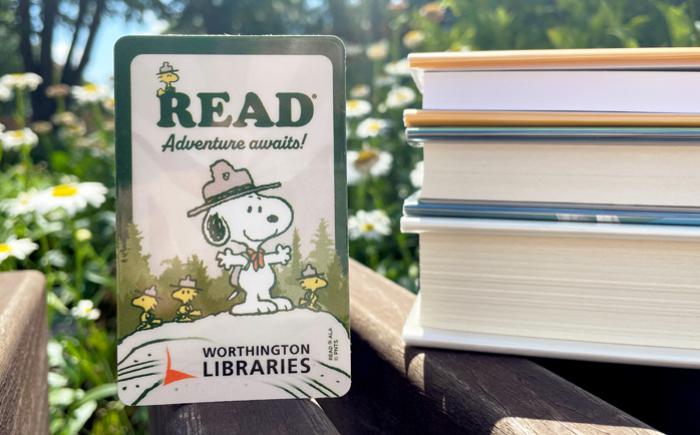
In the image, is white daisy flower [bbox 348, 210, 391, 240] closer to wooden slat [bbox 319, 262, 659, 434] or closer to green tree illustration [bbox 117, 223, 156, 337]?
wooden slat [bbox 319, 262, 659, 434]

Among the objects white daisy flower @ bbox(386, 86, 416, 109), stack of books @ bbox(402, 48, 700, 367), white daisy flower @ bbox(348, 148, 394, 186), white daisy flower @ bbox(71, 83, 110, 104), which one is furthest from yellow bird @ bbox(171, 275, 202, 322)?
white daisy flower @ bbox(71, 83, 110, 104)

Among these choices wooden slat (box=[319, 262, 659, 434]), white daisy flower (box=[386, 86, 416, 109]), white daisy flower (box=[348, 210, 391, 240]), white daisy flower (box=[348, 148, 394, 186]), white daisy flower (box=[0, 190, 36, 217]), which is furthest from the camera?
white daisy flower (box=[386, 86, 416, 109])

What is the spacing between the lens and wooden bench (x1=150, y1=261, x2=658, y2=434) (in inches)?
21.4

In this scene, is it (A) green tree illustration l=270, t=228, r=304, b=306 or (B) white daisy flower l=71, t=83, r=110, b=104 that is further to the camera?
(B) white daisy flower l=71, t=83, r=110, b=104

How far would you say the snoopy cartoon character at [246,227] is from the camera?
0.59 meters

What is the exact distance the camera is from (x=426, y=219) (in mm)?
657

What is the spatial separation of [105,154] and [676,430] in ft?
9.74

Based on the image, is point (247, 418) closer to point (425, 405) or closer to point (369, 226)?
point (425, 405)

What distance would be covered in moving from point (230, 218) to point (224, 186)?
0.03 metres

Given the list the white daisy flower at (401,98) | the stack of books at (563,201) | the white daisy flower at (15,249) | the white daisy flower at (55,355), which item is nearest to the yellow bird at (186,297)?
the stack of books at (563,201)

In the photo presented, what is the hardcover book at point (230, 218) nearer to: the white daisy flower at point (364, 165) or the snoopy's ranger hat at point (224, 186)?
the snoopy's ranger hat at point (224, 186)

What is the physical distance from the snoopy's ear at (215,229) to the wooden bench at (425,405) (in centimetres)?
15

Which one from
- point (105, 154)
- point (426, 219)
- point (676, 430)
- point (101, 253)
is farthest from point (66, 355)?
point (105, 154)

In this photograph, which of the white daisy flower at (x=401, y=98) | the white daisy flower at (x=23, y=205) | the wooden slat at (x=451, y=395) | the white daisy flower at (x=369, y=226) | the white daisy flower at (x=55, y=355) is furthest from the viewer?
the white daisy flower at (x=401, y=98)
